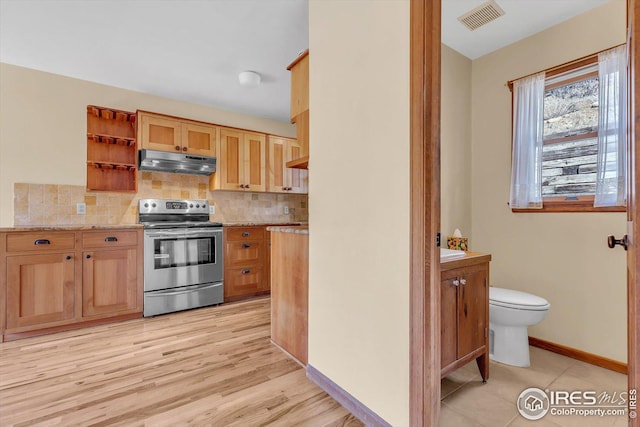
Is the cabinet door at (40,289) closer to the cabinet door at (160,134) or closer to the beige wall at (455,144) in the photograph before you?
the cabinet door at (160,134)

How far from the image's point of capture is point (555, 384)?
1.80m

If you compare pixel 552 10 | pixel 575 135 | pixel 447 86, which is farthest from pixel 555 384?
pixel 552 10

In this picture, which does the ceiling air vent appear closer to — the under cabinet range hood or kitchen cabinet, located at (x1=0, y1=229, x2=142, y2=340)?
the under cabinet range hood

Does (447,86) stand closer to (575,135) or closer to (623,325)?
(575,135)

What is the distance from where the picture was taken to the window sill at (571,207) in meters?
1.99

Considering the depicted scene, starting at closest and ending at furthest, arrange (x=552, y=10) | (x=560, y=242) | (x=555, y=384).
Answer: (x=555, y=384) < (x=552, y=10) < (x=560, y=242)

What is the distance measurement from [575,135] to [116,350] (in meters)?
3.78

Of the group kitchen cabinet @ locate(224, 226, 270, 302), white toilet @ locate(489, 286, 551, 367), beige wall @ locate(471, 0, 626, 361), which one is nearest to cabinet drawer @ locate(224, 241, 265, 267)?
kitchen cabinet @ locate(224, 226, 270, 302)

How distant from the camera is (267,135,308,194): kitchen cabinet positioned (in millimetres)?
4211

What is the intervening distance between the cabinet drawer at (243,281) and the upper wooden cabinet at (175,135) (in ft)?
4.90

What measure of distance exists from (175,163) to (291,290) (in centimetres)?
224

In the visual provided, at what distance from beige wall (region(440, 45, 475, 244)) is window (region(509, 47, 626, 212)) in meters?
0.38

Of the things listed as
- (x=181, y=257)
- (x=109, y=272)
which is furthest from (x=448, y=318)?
(x=109, y=272)

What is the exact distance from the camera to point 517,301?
1890mm
